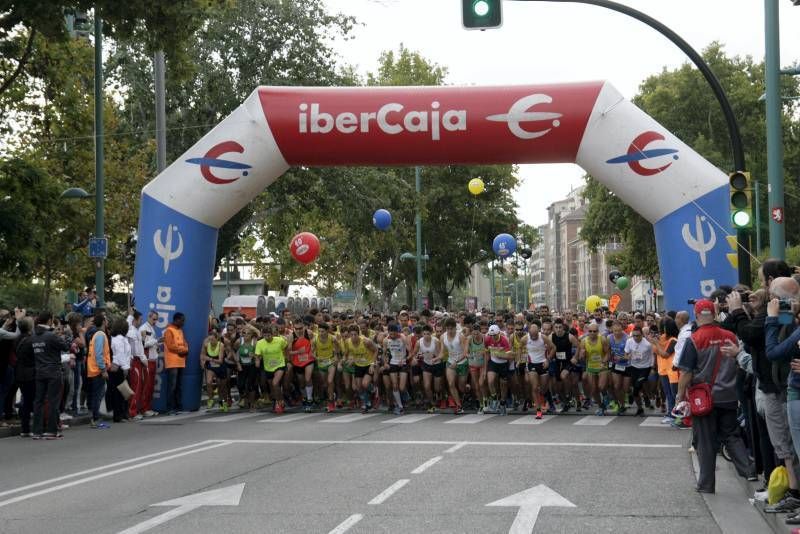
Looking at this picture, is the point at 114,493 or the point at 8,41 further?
the point at 8,41

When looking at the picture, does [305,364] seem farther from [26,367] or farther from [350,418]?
[26,367]

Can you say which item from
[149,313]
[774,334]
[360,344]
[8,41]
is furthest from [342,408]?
[774,334]

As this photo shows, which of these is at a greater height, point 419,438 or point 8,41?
point 8,41

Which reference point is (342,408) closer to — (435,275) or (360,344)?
(360,344)

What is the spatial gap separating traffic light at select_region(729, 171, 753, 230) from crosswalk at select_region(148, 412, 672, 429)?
4.14m

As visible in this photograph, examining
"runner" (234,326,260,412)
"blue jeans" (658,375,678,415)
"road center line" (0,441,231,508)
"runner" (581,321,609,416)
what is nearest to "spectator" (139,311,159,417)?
"runner" (234,326,260,412)

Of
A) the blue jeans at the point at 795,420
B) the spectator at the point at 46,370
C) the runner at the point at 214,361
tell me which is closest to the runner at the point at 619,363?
the runner at the point at 214,361

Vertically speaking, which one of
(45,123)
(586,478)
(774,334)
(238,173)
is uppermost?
(45,123)

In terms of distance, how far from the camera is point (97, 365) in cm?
1858

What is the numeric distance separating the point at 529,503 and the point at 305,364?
491 inches

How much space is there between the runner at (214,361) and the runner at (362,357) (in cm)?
228

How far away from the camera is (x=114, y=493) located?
10.7 meters

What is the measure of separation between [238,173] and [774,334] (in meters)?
12.8

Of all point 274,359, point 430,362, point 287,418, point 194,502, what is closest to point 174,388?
point 274,359
